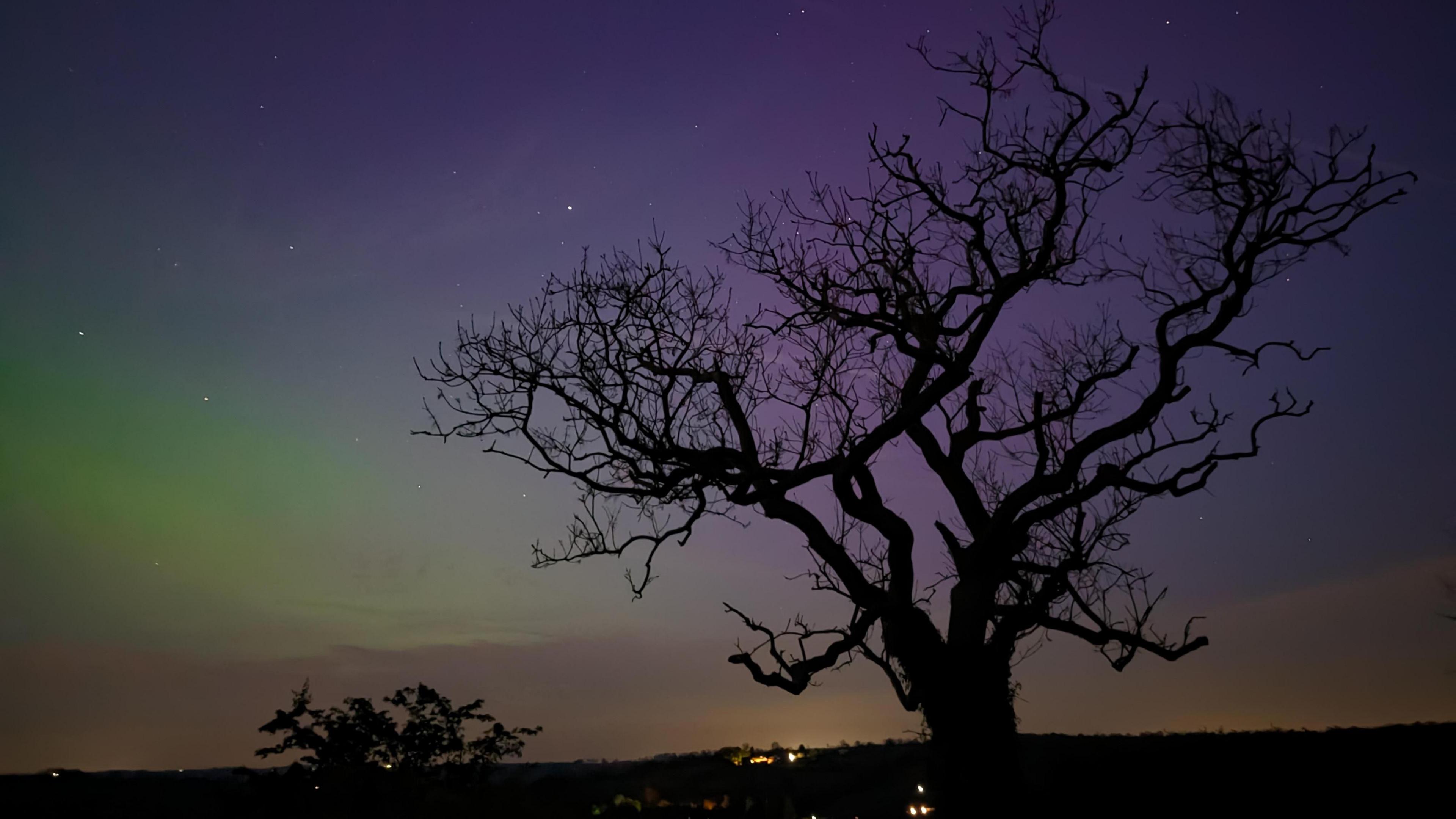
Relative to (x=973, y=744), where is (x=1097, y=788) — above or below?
below

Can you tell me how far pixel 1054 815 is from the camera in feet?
27.0

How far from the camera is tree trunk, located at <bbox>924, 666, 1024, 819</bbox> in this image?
8.19 meters

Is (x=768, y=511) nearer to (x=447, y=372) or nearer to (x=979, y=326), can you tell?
(x=979, y=326)

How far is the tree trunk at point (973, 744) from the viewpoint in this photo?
8.19 metres

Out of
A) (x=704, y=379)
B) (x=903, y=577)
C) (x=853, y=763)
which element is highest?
(x=704, y=379)

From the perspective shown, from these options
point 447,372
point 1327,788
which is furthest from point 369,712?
point 1327,788

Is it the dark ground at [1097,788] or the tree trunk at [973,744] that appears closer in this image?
the dark ground at [1097,788]

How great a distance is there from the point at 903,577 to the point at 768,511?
5.16 feet

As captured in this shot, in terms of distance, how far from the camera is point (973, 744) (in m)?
8.34

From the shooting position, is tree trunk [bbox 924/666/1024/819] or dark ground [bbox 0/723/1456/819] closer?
dark ground [bbox 0/723/1456/819]

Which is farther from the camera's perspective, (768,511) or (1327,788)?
(768,511)

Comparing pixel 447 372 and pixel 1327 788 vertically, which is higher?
pixel 447 372

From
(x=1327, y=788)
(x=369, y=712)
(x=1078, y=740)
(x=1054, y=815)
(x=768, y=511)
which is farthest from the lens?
(x=1078, y=740)

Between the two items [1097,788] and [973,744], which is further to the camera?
[1097,788]
